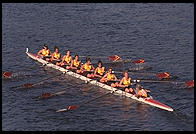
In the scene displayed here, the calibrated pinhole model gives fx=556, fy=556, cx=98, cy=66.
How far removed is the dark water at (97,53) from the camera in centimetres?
6581

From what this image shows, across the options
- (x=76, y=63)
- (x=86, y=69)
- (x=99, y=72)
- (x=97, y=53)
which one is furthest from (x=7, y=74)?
(x=97, y=53)

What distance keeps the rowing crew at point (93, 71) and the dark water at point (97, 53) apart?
1541mm

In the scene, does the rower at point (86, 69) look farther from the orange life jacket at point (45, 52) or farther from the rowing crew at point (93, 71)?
the orange life jacket at point (45, 52)

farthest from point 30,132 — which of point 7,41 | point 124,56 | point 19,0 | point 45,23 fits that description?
point 19,0

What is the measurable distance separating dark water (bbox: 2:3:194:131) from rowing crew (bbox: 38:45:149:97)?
1541 mm

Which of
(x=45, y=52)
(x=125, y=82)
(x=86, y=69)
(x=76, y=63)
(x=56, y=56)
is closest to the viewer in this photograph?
(x=125, y=82)

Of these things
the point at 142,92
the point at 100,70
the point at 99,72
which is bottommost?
the point at 142,92

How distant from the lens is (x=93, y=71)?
261 ft

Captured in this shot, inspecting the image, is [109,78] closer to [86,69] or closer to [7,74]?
[86,69]

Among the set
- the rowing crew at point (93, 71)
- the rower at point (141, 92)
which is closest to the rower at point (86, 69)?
the rowing crew at point (93, 71)

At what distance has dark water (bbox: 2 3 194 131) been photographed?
65.8m

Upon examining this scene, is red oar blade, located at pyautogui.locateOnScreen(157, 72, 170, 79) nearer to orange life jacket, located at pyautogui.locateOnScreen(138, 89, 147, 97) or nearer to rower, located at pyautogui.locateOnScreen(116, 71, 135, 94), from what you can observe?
rower, located at pyautogui.locateOnScreen(116, 71, 135, 94)

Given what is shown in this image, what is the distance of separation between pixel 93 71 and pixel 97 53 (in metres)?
12.2

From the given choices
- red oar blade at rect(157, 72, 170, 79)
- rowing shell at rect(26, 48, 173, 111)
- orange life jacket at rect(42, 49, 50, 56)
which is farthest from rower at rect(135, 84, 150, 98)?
orange life jacket at rect(42, 49, 50, 56)
